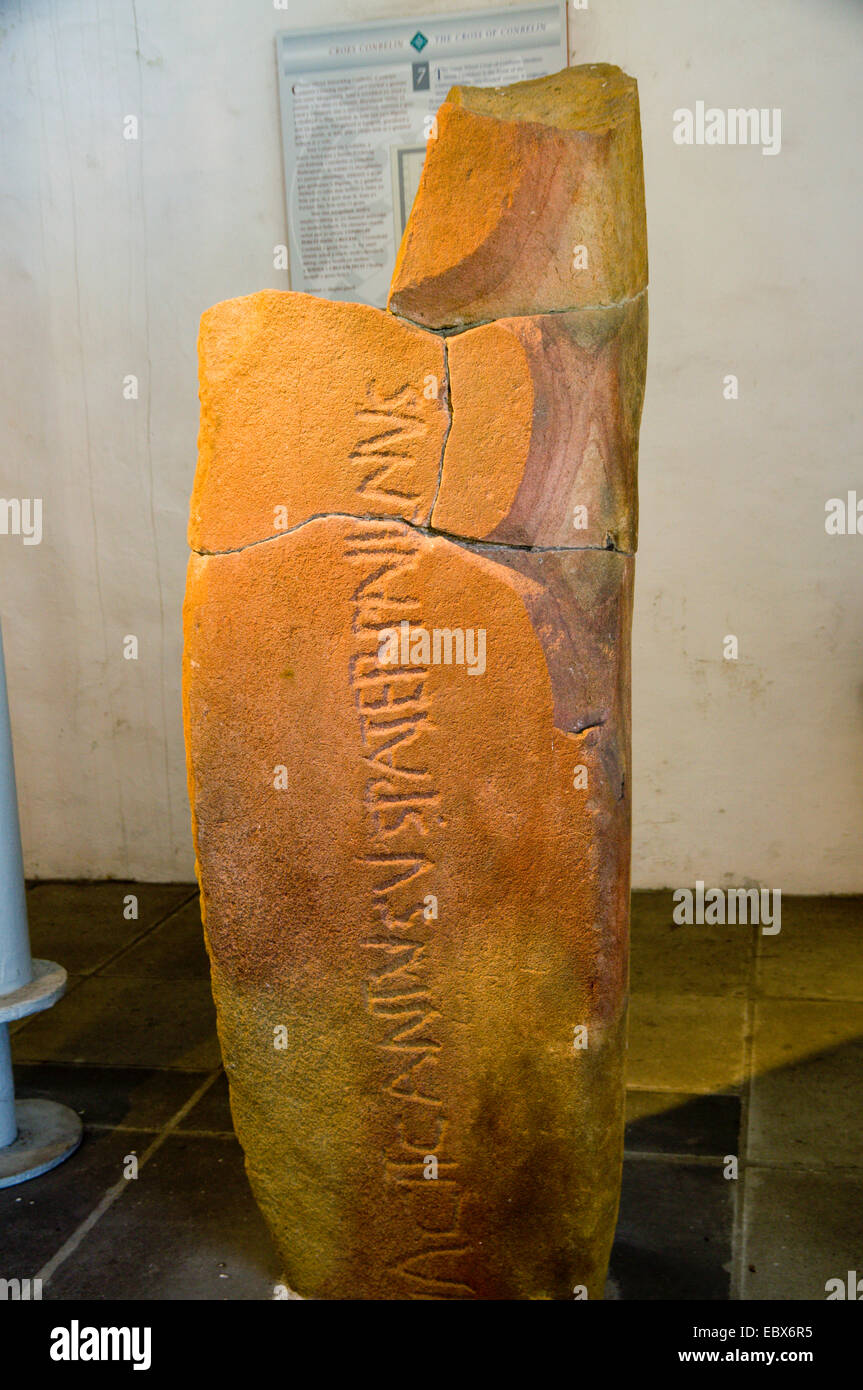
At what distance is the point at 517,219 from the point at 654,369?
192 centimetres

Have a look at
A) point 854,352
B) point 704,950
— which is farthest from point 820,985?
point 854,352

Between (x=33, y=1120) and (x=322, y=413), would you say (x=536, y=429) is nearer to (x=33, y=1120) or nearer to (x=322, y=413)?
(x=322, y=413)

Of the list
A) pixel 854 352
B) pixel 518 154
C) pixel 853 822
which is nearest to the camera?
pixel 518 154

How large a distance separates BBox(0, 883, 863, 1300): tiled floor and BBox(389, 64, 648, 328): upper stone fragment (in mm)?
1645

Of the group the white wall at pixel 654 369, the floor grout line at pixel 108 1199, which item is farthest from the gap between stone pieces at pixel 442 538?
the white wall at pixel 654 369

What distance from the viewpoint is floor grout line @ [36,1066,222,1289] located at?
2246 mm

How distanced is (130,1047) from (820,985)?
5.84ft

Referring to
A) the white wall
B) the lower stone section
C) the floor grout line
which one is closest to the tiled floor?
the floor grout line

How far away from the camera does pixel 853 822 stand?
3727mm

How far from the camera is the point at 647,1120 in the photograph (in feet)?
8.77

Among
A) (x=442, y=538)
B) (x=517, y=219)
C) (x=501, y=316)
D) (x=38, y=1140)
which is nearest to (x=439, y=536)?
(x=442, y=538)

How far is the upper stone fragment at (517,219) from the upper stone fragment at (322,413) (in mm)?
81

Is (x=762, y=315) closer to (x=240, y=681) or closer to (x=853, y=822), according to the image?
(x=853, y=822)

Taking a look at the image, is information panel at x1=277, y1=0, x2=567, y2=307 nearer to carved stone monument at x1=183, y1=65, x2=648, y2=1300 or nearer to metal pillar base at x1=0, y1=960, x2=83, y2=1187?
carved stone monument at x1=183, y1=65, x2=648, y2=1300
